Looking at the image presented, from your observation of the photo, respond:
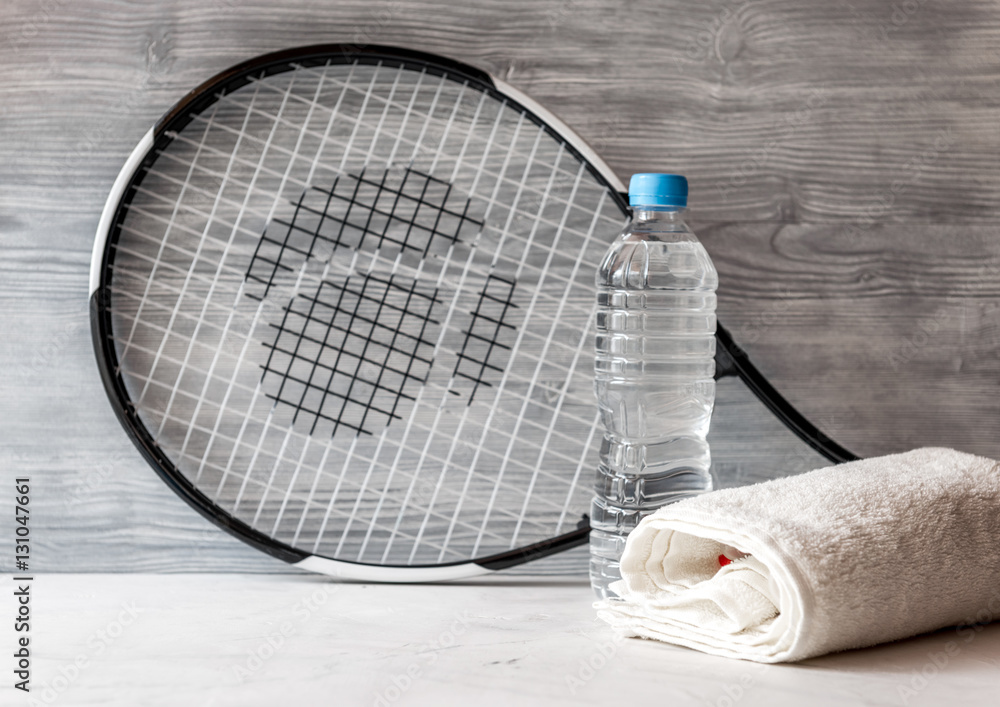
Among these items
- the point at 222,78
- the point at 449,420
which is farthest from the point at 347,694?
the point at 222,78

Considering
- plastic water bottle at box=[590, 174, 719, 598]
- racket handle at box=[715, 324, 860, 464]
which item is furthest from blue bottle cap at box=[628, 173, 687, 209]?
racket handle at box=[715, 324, 860, 464]

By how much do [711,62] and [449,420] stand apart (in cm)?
63

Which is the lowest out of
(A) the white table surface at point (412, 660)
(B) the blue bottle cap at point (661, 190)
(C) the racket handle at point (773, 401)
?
(A) the white table surface at point (412, 660)

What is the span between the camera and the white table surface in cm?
71

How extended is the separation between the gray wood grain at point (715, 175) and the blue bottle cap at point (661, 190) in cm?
24

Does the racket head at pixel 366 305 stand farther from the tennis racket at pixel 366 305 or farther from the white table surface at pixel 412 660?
the white table surface at pixel 412 660

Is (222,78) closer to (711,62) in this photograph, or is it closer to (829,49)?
(711,62)

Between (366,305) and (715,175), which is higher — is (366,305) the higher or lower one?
the lower one

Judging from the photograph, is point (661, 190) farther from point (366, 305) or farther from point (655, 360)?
point (366, 305)

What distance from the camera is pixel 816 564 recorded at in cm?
72

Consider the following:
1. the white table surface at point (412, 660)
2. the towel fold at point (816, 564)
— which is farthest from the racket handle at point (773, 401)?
the white table surface at point (412, 660)

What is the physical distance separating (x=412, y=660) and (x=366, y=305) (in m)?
0.51

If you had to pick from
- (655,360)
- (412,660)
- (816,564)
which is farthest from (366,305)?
(816,564)

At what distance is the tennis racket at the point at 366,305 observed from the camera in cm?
111
